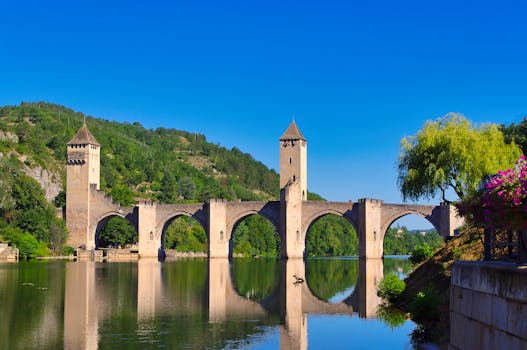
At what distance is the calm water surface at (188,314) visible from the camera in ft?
50.4

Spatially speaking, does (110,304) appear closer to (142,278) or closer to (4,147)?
(142,278)

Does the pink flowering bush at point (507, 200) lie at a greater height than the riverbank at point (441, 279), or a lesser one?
greater

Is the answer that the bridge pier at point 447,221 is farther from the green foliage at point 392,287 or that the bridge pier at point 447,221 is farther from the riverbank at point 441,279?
the green foliage at point 392,287

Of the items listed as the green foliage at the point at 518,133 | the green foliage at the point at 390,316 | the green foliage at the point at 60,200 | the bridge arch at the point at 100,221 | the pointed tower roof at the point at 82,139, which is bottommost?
the green foliage at the point at 390,316

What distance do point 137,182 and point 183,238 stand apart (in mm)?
27471

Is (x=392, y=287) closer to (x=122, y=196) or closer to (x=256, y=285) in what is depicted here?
(x=256, y=285)

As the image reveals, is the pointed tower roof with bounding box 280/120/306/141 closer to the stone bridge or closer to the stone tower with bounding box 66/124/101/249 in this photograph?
the stone bridge

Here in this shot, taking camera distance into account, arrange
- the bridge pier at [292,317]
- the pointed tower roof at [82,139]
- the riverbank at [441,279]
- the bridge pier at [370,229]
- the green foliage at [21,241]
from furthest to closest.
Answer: the pointed tower roof at [82,139], the bridge pier at [370,229], the green foliage at [21,241], the bridge pier at [292,317], the riverbank at [441,279]

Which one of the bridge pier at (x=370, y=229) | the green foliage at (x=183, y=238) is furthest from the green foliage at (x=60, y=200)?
the bridge pier at (x=370, y=229)

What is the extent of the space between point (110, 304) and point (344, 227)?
7144 cm

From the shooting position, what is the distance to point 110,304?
22109 mm

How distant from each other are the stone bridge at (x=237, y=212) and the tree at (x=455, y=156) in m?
24.1

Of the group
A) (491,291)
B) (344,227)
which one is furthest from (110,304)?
(344,227)

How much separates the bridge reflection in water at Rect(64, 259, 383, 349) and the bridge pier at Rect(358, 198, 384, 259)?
1772 cm
